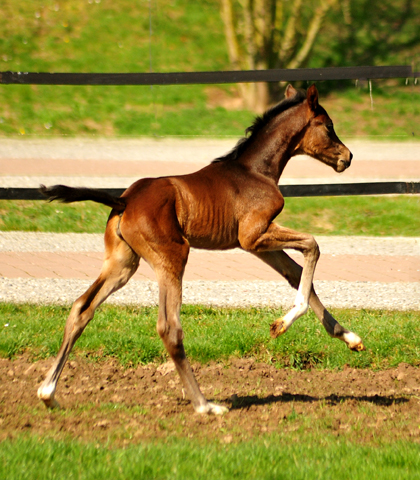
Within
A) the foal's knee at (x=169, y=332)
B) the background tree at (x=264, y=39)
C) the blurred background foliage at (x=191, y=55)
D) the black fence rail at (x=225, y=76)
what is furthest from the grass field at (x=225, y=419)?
the background tree at (x=264, y=39)

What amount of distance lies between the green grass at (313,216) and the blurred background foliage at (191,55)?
5325mm

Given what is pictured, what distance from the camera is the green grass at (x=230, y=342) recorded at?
497 cm

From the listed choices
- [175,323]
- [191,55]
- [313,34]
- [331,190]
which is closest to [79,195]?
[175,323]

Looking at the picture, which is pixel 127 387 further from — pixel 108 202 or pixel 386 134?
pixel 386 134

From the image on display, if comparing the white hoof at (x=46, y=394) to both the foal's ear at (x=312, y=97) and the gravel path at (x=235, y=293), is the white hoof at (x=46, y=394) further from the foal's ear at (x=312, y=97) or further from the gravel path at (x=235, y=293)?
the foal's ear at (x=312, y=97)

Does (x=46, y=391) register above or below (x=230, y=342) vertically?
above

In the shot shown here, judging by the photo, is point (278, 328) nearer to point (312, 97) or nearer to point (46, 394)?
point (46, 394)

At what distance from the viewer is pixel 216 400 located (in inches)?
173

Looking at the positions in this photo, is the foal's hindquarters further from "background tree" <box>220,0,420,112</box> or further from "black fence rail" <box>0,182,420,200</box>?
"background tree" <box>220,0,420,112</box>

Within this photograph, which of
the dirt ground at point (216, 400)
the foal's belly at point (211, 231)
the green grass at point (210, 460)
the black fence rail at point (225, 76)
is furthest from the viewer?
the black fence rail at point (225, 76)

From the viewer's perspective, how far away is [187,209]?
4.10 m

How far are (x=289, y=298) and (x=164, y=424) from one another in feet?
9.10

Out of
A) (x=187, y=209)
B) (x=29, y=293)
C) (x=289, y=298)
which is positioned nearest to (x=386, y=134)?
(x=289, y=298)

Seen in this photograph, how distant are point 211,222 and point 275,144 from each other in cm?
78
